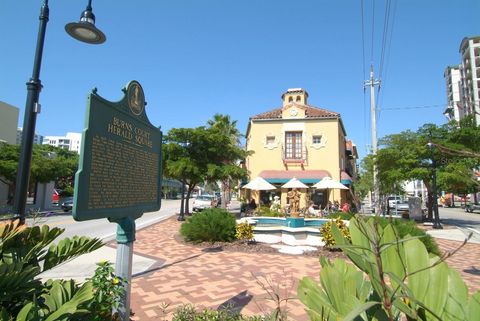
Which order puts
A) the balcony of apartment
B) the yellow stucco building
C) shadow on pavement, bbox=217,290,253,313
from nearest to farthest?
shadow on pavement, bbox=217,290,253,313, the yellow stucco building, the balcony of apartment

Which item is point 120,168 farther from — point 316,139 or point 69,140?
point 69,140

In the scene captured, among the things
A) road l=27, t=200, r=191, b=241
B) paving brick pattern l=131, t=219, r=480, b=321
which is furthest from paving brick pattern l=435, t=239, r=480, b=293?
road l=27, t=200, r=191, b=241

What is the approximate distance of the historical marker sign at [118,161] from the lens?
2.99m

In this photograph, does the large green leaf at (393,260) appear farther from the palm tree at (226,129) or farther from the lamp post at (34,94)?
the palm tree at (226,129)

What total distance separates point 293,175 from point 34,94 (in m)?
20.7

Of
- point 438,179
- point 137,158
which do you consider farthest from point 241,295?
point 438,179

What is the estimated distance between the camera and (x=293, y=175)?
23.9 metres

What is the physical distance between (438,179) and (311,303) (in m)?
18.7

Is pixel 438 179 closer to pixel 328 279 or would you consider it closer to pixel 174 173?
pixel 174 173

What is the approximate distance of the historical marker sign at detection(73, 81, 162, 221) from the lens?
9.82 feet

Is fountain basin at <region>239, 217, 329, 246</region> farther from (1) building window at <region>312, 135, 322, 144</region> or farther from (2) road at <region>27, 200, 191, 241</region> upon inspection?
(1) building window at <region>312, 135, 322, 144</region>

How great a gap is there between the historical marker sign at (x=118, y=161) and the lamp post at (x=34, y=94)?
1503 millimetres

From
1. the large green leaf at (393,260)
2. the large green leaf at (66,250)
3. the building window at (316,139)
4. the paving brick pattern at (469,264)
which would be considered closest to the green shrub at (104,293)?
the large green leaf at (66,250)

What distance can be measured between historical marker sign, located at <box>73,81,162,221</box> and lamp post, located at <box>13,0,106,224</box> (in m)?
1.50
